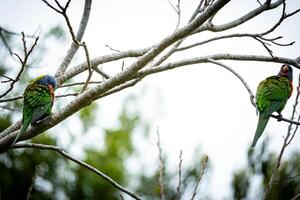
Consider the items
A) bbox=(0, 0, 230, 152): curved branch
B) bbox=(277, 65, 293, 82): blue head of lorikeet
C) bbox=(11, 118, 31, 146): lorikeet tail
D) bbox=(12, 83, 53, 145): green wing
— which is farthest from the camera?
bbox=(277, 65, 293, 82): blue head of lorikeet

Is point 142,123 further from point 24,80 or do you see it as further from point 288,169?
point 288,169

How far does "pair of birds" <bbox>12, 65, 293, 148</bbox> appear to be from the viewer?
131 inches

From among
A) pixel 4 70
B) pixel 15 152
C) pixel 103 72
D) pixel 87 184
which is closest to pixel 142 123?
pixel 87 184

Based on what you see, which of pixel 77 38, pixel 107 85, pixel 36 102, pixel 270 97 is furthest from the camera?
pixel 270 97

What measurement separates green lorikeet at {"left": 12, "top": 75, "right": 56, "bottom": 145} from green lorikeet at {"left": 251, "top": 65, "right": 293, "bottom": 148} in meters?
2.03

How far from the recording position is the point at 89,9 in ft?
11.0

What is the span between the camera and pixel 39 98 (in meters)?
3.54

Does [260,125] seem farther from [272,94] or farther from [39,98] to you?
[39,98]

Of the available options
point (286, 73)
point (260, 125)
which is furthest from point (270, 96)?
point (286, 73)

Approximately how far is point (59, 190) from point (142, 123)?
3397 millimetres

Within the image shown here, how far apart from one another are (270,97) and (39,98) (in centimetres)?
239

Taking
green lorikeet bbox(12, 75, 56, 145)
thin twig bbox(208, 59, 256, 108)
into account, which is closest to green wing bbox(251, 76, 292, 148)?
thin twig bbox(208, 59, 256, 108)

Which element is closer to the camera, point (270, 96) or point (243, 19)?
point (243, 19)

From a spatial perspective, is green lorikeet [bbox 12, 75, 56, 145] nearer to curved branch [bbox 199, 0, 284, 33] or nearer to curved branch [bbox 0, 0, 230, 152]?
curved branch [bbox 0, 0, 230, 152]
